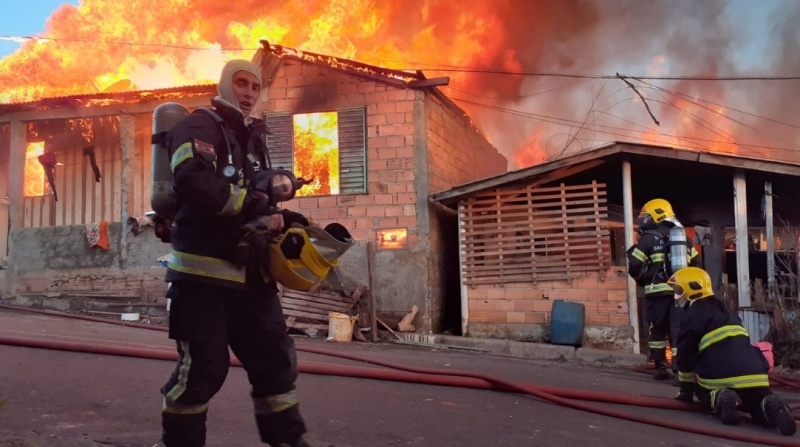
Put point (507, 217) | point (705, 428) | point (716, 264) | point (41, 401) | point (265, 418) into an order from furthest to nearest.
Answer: point (716, 264) < point (507, 217) < point (705, 428) < point (41, 401) < point (265, 418)

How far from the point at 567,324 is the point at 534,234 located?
1553mm

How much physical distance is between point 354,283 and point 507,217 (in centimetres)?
281

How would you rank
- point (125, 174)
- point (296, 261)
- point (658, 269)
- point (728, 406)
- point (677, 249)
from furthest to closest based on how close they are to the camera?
point (125, 174), point (658, 269), point (677, 249), point (728, 406), point (296, 261)

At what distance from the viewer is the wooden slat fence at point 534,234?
31.8 ft

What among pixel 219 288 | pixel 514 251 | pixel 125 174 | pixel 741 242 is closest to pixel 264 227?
pixel 219 288

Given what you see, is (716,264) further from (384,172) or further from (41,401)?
(41,401)

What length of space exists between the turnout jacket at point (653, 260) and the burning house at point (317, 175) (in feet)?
14.7

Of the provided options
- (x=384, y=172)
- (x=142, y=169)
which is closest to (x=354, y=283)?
(x=384, y=172)

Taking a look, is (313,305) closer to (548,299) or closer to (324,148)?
(324,148)

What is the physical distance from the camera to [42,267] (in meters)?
12.1

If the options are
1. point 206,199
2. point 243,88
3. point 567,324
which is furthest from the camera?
point 567,324

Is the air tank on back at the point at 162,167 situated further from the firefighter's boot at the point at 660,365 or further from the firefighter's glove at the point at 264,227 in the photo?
the firefighter's boot at the point at 660,365

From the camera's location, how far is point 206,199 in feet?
7.44

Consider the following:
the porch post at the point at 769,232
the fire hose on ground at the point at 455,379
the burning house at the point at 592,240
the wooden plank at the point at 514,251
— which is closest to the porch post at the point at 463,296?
the burning house at the point at 592,240
